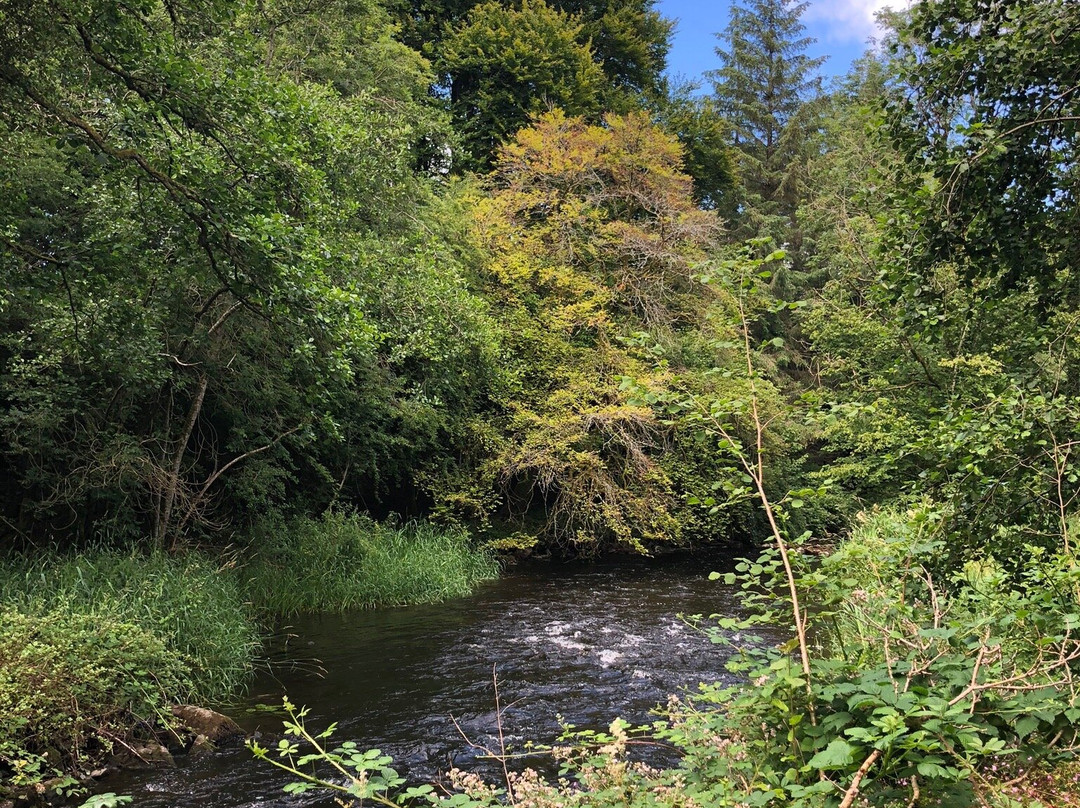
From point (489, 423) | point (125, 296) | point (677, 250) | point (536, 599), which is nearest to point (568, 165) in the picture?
point (677, 250)

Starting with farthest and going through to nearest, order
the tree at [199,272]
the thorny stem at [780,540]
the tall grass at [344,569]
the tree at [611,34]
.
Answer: the tree at [611,34] → the tall grass at [344,569] → the tree at [199,272] → the thorny stem at [780,540]

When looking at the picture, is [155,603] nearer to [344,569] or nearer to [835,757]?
[344,569]

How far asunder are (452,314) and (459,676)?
549 cm

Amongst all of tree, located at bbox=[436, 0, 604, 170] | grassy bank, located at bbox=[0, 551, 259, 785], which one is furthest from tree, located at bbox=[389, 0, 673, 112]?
grassy bank, located at bbox=[0, 551, 259, 785]

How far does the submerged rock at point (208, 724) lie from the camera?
19.2 ft

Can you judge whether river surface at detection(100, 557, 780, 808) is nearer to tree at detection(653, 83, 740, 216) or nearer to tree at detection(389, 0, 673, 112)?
tree at detection(653, 83, 740, 216)

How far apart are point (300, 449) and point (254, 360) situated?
1.73 metres

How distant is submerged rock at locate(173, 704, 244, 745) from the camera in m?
5.84

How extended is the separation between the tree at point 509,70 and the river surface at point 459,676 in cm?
1402

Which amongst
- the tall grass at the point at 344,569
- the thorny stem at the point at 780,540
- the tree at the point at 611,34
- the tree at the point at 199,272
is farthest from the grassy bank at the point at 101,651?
the tree at the point at 611,34

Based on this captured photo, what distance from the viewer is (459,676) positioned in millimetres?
7602

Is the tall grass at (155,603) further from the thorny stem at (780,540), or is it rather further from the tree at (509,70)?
the tree at (509,70)

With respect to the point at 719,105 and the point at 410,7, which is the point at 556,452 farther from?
the point at 719,105

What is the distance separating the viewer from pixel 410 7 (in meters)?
22.3
